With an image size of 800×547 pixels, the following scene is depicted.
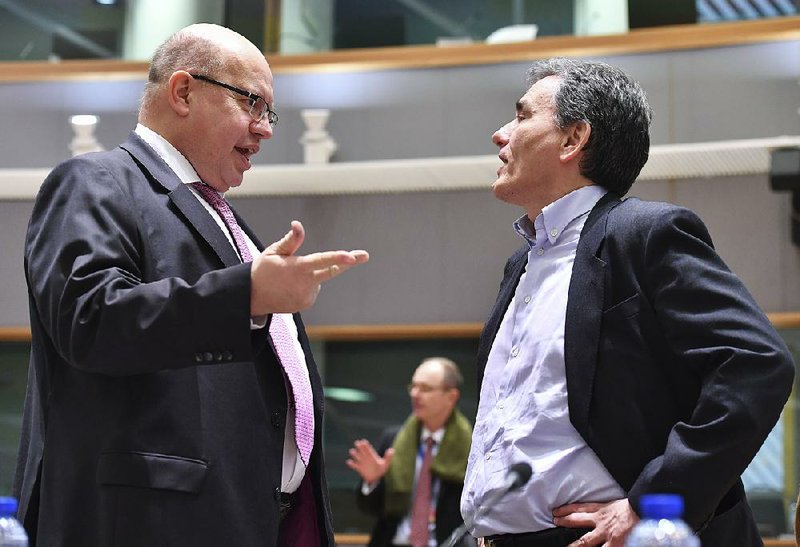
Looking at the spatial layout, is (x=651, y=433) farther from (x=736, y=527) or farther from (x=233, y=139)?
(x=233, y=139)

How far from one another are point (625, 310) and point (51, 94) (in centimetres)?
663

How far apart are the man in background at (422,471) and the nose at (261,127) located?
313 centimetres

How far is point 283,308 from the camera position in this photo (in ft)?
6.21

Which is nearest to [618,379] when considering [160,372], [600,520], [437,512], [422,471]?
[600,520]

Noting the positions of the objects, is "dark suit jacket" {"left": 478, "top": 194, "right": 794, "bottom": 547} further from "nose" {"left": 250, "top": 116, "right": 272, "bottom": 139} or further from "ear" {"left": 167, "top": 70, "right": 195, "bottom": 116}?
"ear" {"left": 167, "top": 70, "right": 195, "bottom": 116}

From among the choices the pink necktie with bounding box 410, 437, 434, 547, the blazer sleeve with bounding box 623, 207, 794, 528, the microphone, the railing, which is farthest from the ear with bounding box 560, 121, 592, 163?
the railing

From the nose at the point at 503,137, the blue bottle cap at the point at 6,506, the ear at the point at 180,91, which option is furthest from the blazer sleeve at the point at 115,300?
the nose at the point at 503,137

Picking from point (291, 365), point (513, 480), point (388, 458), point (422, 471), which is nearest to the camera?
point (513, 480)

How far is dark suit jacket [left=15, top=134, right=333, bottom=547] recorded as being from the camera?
6.24 ft

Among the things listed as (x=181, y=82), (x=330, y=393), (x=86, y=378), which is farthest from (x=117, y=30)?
(x=86, y=378)

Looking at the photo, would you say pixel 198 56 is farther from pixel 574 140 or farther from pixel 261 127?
pixel 574 140

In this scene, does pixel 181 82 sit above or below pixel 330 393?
above

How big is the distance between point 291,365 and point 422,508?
3415 millimetres

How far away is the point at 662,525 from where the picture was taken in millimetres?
1662
